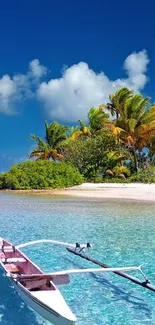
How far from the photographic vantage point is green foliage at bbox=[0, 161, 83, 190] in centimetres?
3303

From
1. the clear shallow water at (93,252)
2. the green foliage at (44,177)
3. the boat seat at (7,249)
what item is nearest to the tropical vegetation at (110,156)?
the green foliage at (44,177)

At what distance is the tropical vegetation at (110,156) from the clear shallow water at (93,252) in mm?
13408

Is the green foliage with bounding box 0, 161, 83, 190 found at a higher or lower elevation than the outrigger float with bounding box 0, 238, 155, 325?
higher

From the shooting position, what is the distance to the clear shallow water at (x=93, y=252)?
5.71 m

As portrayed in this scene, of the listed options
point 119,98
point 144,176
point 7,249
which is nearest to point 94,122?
point 119,98

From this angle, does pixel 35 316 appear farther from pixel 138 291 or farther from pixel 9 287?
pixel 138 291

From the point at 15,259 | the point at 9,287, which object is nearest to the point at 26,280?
the point at 15,259

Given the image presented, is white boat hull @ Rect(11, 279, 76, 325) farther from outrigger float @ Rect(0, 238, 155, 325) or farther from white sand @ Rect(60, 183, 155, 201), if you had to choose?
white sand @ Rect(60, 183, 155, 201)

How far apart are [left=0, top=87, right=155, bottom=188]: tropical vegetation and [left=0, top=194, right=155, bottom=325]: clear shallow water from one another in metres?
13.4

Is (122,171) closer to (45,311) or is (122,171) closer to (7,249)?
(7,249)

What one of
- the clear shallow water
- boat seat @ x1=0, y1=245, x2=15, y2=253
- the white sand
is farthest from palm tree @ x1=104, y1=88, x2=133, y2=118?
boat seat @ x1=0, y1=245, x2=15, y2=253

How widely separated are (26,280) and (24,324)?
1.79ft

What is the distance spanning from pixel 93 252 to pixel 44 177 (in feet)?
77.7

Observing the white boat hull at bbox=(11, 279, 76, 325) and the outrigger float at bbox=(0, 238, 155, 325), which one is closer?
the white boat hull at bbox=(11, 279, 76, 325)
